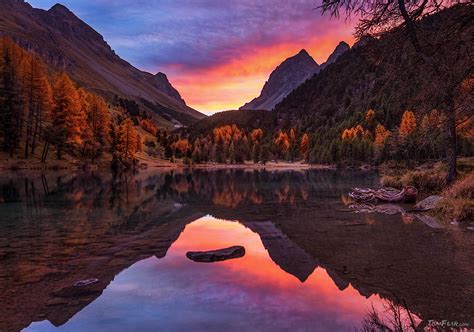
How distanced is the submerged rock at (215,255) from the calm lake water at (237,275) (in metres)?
0.33

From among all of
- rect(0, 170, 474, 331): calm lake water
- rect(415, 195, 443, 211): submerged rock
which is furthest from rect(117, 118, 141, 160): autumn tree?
rect(415, 195, 443, 211): submerged rock

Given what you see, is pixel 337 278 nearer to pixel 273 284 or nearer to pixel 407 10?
pixel 273 284

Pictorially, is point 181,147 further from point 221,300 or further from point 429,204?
point 221,300

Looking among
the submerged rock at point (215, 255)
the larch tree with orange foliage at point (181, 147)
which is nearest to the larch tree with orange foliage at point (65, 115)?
the submerged rock at point (215, 255)

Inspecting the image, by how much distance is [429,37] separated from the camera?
10.0m

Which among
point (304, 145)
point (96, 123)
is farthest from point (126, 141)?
point (304, 145)

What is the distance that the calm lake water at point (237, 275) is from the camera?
23.8 feet

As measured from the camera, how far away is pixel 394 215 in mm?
18766

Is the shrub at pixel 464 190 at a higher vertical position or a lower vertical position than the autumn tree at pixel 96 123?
lower

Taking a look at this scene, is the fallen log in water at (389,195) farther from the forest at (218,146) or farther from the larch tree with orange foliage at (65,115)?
the larch tree with orange foliage at (65,115)

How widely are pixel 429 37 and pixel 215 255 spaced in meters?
8.82

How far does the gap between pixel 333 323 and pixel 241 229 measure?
34.9 ft

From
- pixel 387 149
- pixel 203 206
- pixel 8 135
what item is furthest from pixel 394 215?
pixel 387 149

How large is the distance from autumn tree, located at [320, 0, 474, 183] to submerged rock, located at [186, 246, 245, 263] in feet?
24.3
